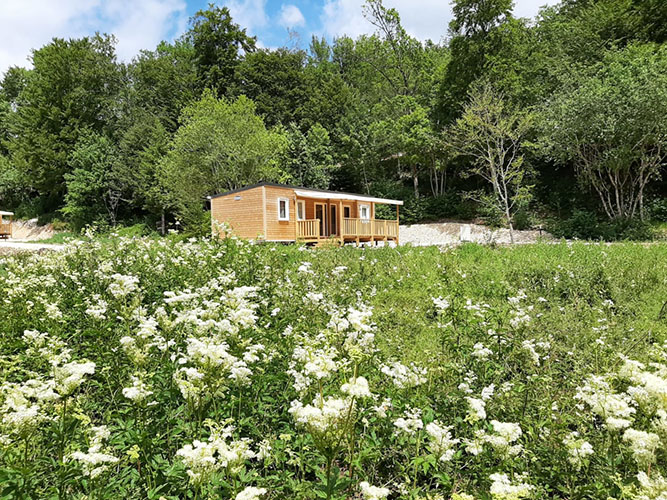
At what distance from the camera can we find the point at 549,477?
204 cm

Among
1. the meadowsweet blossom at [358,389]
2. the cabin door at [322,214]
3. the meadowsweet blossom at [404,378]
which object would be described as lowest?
the meadowsweet blossom at [404,378]

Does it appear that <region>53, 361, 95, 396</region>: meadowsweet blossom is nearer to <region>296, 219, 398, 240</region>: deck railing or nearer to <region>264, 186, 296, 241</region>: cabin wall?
<region>264, 186, 296, 241</region>: cabin wall

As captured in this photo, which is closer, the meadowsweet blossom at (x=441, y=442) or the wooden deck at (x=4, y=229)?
the meadowsweet blossom at (x=441, y=442)

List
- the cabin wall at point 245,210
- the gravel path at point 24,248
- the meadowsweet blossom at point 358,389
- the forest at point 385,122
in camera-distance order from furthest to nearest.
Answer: the forest at point 385,122, the cabin wall at point 245,210, the gravel path at point 24,248, the meadowsweet blossom at point 358,389

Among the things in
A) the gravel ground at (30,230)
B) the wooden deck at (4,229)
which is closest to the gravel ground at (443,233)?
the wooden deck at (4,229)

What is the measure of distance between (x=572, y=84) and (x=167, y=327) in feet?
85.2

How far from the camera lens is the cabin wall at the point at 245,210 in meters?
17.5

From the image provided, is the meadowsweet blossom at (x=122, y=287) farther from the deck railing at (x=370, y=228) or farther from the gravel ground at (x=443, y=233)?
the gravel ground at (x=443, y=233)

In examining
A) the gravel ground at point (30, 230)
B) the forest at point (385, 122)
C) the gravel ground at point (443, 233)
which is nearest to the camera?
the forest at point (385, 122)

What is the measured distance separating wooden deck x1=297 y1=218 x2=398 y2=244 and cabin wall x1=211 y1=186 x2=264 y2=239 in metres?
2.09

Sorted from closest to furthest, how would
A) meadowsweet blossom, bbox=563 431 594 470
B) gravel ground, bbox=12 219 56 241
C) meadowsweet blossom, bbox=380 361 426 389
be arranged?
meadowsweet blossom, bbox=563 431 594 470 → meadowsweet blossom, bbox=380 361 426 389 → gravel ground, bbox=12 219 56 241

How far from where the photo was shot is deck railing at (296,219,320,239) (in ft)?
61.7

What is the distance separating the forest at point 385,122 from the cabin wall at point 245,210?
3.34 meters

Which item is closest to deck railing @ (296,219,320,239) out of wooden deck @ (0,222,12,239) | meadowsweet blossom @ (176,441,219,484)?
meadowsweet blossom @ (176,441,219,484)
